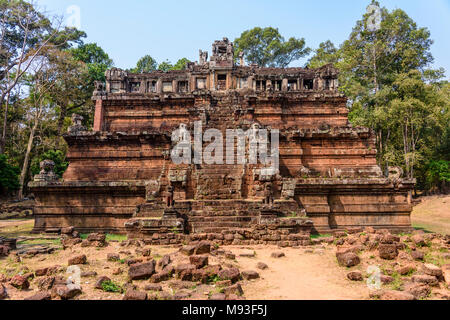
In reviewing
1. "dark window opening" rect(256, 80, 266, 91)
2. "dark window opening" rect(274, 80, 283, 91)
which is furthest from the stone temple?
"dark window opening" rect(274, 80, 283, 91)

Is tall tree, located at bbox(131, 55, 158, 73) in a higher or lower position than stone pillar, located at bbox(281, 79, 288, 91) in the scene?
Answer: higher

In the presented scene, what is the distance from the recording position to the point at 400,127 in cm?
3011

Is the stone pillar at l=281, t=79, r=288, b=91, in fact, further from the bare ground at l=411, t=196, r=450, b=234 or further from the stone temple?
the bare ground at l=411, t=196, r=450, b=234

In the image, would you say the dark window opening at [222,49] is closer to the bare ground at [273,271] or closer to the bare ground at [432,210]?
the bare ground at [273,271]

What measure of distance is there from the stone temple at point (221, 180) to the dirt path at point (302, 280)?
1797 millimetres

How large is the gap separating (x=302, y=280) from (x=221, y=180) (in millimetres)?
7090

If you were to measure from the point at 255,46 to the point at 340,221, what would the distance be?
144 ft

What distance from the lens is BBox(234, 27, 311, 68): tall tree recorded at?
50.2 metres

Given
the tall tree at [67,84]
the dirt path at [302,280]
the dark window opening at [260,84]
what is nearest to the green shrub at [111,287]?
the dirt path at [302,280]

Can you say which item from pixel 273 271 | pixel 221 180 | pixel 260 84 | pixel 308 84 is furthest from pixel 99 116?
pixel 273 271

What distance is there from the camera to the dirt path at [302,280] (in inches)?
228

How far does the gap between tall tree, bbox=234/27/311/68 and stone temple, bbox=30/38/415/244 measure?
3253 cm
